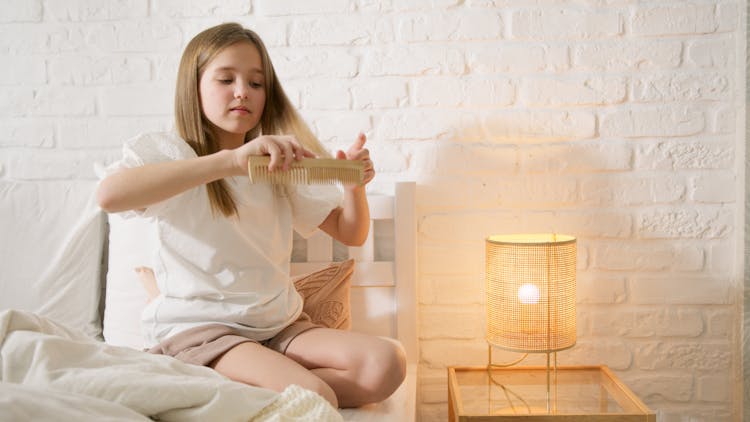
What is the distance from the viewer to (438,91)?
5.33 ft

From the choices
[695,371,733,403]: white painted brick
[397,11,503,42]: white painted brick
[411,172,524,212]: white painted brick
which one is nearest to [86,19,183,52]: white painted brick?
[397,11,503,42]: white painted brick

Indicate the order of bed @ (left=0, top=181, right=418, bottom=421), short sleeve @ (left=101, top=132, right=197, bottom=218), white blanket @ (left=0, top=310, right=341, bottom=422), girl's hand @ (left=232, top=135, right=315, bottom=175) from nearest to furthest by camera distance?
white blanket @ (left=0, top=310, right=341, bottom=422), girl's hand @ (left=232, top=135, right=315, bottom=175), short sleeve @ (left=101, top=132, right=197, bottom=218), bed @ (left=0, top=181, right=418, bottom=421)

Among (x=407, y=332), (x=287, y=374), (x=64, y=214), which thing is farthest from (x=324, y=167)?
(x=64, y=214)

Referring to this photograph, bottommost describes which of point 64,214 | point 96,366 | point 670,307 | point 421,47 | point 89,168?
point 670,307

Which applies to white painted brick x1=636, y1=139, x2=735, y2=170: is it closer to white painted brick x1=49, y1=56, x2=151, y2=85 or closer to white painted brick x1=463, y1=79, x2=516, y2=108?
white painted brick x1=463, y1=79, x2=516, y2=108

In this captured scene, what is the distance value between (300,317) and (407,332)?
0.97 ft

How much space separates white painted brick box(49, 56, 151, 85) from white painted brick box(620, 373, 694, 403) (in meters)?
1.47

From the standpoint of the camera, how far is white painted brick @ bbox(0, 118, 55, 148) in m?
1.70

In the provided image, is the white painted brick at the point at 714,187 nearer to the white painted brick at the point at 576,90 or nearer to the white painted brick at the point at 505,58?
the white painted brick at the point at 576,90

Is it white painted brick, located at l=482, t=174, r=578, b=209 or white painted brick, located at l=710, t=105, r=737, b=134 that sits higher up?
white painted brick, located at l=710, t=105, r=737, b=134

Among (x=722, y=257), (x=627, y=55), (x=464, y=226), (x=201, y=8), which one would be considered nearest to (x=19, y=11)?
(x=201, y=8)

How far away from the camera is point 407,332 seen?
1560mm

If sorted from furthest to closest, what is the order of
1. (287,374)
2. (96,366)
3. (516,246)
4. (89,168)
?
(89,168) → (516,246) → (287,374) → (96,366)

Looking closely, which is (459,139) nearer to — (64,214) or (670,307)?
(670,307)
